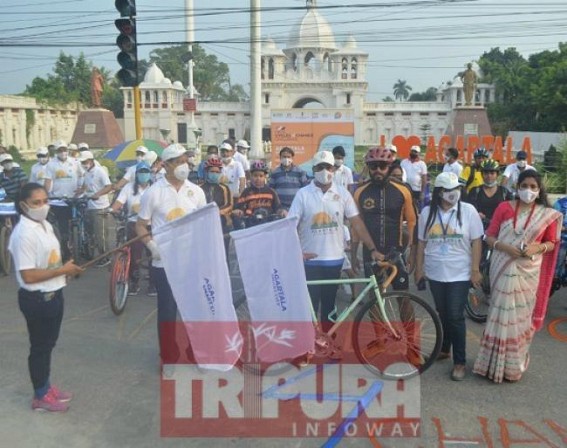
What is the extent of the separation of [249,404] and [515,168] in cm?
756

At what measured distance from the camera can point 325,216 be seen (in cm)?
496

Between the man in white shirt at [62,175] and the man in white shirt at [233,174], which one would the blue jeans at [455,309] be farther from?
the man in white shirt at [62,175]

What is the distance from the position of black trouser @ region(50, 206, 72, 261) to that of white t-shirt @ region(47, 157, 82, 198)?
0.43 metres

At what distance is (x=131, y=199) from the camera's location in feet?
25.1

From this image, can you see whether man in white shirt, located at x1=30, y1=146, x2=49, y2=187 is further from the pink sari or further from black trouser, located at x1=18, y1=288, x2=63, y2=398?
the pink sari

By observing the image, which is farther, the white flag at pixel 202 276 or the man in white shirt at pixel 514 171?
the man in white shirt at pixel 514 171

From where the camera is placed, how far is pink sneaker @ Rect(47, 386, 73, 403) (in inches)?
167

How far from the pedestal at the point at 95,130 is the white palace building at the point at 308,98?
23.1 meters

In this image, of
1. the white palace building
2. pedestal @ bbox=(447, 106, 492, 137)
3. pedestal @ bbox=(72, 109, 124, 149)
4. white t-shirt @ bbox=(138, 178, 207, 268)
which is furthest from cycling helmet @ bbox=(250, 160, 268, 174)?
the white palace building

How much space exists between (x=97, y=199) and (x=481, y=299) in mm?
5672

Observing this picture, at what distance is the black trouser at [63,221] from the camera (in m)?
8.67

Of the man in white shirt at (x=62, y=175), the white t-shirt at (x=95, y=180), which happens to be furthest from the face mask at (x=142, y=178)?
the man in white shirt at (x=62, y=175)

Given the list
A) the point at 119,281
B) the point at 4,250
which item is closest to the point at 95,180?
the point at 4,250

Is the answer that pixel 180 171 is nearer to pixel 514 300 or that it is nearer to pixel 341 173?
Answer: pixel 514 300
